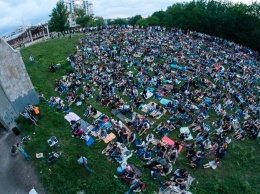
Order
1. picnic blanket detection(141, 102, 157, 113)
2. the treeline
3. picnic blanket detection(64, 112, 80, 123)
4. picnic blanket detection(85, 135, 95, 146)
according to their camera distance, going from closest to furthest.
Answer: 1. picnic blanket detection(85, 135, 95, 146)
2. picnic blanket detection(64, 112, 80, 123)
3. picnic blanket detection(141, 102, 157, 113)
4. the treeline

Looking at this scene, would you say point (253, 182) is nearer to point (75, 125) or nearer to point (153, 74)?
point (75, 125)

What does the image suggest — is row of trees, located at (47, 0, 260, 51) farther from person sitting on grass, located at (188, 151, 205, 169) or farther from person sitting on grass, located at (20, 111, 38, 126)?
person sitting on grass, located at (188, 151, 205, 169)

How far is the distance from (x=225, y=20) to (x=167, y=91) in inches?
1386

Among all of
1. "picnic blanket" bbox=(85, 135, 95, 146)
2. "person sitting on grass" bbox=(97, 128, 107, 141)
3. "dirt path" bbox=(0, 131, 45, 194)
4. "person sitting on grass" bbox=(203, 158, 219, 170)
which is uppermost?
"person sitting on grass" bbox=(97, 128, 107, 141)

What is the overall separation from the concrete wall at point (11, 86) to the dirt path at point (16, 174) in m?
3.20

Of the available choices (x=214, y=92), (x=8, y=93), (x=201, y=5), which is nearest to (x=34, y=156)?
(x=8, y=93)

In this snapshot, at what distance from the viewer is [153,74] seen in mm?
31453

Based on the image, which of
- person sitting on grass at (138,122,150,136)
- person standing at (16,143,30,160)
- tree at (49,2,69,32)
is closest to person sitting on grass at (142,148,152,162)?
person sitting on grass at (138,122,150,136)

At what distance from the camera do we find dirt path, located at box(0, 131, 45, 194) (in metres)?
14.9

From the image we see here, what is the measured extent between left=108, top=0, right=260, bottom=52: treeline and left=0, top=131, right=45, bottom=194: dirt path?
168 ft

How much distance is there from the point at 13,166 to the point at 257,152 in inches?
795

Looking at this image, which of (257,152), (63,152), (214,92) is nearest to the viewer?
(63,152)

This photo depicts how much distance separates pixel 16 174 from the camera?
1579 cm

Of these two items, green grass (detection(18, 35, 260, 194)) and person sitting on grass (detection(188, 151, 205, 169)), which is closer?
green grass (detection(18, 35, 260, 194))
